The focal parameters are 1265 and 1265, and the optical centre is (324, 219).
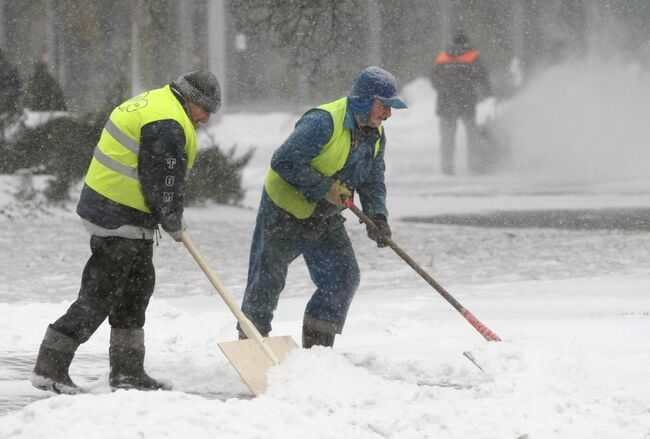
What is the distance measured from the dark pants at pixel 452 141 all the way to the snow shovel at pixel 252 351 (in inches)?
504

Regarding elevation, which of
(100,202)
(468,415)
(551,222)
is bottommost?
(551,222)

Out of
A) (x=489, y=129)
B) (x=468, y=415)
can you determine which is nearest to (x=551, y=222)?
(x=489, y=129)

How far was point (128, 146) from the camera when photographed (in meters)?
5.46

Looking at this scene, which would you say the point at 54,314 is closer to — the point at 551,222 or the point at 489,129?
the point at 551,222

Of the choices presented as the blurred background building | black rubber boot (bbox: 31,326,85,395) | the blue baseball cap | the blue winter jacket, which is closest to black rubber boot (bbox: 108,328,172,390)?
black rubber boot (bbox: 31,326,85,395)

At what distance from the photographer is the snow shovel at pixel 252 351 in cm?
536

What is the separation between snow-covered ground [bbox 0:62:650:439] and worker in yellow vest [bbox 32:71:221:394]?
31 cm

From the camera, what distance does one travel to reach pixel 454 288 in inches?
375

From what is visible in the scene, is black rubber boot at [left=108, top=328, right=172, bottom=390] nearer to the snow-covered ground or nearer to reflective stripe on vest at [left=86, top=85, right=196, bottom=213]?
the snow-covered ground

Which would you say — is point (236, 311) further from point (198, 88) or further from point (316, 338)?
point (198, 88)

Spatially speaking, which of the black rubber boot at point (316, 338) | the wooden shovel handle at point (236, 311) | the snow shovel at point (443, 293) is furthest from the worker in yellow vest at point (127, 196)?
the black rubber boot at point (316, 338)

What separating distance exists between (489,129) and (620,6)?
2.92 meters

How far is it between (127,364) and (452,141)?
1319 centimetres

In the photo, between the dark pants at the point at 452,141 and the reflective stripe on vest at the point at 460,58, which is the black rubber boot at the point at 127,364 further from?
the reflective stripe on vest at the point at 460,58
